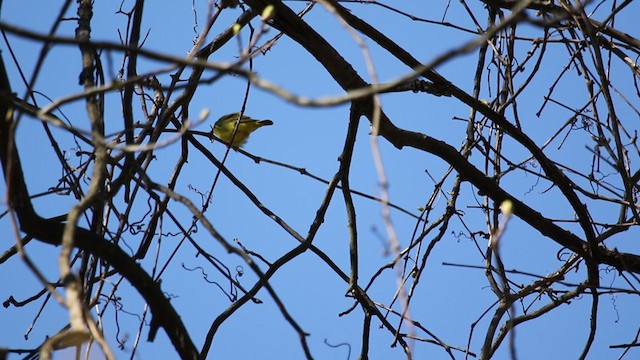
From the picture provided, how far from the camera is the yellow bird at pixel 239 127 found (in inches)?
193

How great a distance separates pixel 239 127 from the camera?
484 cm

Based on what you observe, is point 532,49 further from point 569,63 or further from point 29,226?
point 29,226

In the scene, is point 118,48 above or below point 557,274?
below

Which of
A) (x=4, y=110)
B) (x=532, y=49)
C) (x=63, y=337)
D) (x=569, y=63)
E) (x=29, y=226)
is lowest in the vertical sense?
(x=63, y=337)

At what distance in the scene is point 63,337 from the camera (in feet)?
3.96

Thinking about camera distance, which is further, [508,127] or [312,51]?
[508,127]

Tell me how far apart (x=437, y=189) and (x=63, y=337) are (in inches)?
80.3

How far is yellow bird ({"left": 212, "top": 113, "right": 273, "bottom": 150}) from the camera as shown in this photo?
4.91 meters

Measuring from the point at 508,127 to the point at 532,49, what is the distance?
723 millimetres

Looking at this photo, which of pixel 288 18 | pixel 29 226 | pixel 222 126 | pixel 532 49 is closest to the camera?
pixel 29 226

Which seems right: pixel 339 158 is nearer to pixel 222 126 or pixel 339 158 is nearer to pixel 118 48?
pixel 118 48

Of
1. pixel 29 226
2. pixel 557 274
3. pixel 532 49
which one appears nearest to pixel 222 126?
pixel 532 49

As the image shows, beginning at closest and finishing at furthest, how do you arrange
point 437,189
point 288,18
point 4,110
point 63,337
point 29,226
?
point 63,337, point 4,110, point 29,226, point 288,18, point 437,189

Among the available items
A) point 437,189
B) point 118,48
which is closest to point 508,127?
point 437,189
